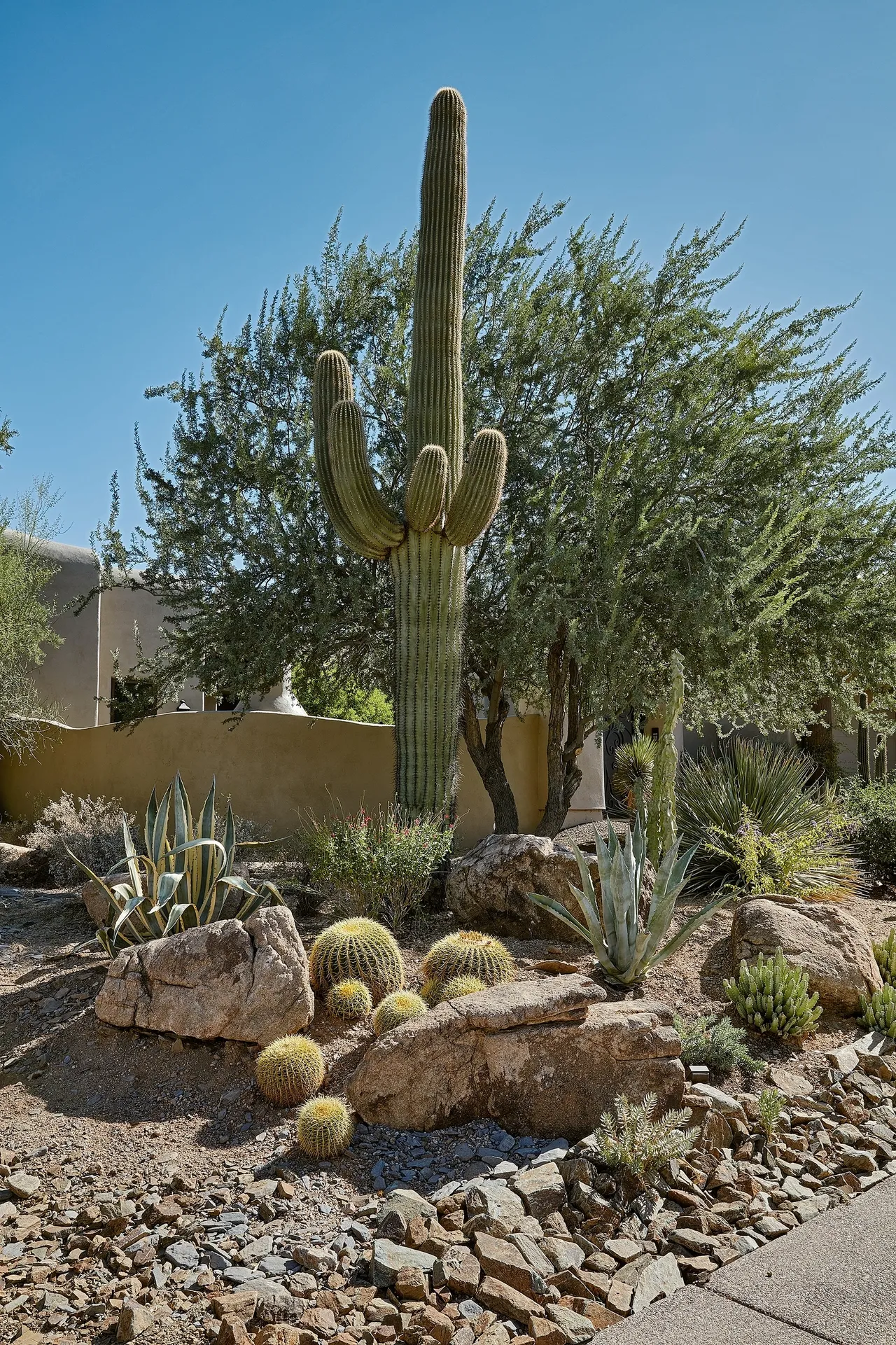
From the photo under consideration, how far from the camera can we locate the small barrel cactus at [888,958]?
7.25m

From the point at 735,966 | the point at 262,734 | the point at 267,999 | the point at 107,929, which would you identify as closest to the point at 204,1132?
the point at 267,999

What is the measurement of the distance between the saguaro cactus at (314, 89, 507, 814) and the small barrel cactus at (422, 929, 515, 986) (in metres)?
2.55

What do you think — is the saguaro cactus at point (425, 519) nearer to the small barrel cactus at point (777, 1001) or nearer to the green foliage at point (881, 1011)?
the small barrel cactus at point (777, 1001)

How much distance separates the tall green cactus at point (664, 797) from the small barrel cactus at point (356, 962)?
99.9 inches

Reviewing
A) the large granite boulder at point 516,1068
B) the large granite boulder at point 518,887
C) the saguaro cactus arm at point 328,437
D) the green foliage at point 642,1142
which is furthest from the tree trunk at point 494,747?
the green foliage at point 642,1142

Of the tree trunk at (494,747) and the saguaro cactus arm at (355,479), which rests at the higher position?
the saguaro cactus arm at (355,479)

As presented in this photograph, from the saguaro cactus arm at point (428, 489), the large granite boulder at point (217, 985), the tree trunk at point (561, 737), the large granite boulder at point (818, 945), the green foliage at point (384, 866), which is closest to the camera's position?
the large granite boulder at point (217, 985)

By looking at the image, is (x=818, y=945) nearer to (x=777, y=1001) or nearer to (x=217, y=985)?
(x=777, y=1001)

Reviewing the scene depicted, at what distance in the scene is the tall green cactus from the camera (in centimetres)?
793

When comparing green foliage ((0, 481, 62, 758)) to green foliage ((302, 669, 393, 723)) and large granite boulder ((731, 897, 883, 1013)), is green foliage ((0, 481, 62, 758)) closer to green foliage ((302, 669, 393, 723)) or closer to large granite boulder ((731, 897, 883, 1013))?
green foliage ((302, 669, 393, 723))

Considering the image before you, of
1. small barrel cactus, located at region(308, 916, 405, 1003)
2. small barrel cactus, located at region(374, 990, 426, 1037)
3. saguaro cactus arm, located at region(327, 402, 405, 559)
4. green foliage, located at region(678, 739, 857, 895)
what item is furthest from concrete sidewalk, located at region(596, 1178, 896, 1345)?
saguaro cactus arm, located at region(327, 402, 405, 559)

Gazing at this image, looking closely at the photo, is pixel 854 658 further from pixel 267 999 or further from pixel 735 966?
pixel 267 999

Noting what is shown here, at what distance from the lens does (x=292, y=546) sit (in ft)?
36.6

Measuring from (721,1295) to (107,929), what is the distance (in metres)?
4.46
